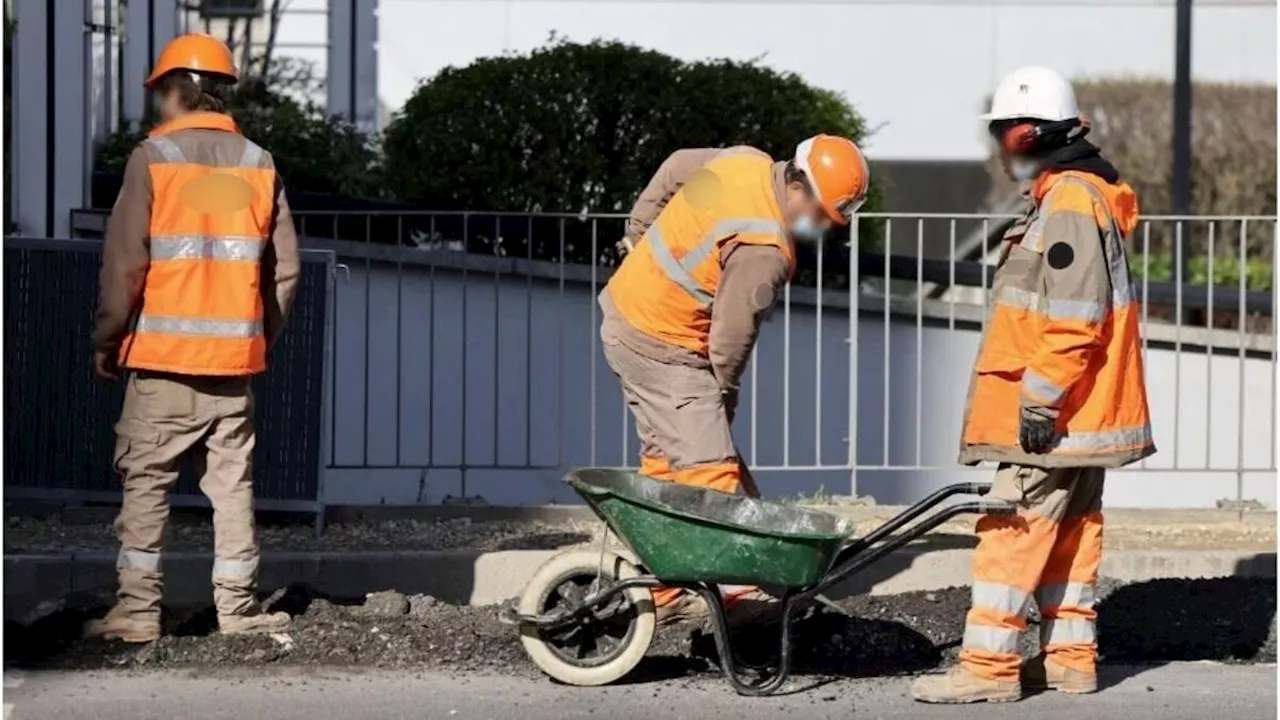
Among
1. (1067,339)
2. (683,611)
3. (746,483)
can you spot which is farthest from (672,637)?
(1067,339)

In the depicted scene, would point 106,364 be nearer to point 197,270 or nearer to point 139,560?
point 197,270

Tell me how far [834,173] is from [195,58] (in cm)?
205

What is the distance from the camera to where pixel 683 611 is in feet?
23.6

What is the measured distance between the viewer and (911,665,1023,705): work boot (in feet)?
21.3

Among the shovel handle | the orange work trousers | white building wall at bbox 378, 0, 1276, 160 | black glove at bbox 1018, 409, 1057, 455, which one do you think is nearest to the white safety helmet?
black glove at bbox 1018, 409, 1057, 455

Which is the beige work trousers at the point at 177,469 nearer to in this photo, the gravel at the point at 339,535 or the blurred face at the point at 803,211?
the gravel at the point at 339,535

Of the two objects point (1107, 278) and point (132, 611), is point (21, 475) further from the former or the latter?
point (1107, 278)

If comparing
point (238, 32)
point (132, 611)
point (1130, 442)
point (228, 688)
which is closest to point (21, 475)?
point (132, 611)

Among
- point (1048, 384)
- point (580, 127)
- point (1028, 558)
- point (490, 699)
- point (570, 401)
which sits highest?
point (580, 127)

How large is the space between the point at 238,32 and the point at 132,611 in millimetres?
9177

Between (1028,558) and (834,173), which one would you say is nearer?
(1028,558)

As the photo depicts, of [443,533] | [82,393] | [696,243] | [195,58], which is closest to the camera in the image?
[696,243]

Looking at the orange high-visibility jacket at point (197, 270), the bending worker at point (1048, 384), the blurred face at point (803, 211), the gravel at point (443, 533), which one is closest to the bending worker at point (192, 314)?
the orange high-visibility jacket at point (197, 270)

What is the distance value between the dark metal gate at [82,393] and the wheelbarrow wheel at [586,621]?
2.24 meters
